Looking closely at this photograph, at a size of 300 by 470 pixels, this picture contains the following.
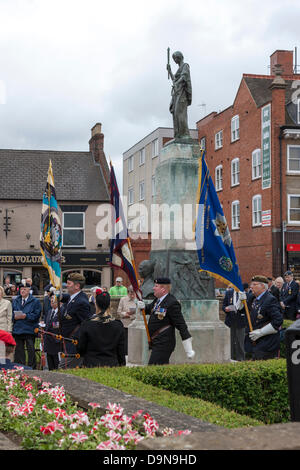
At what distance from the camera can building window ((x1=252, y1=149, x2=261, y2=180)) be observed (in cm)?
3725

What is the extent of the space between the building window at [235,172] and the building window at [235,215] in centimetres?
135

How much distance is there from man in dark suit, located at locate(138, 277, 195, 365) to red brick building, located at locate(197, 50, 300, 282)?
87.4 ft

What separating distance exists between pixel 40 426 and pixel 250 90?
36398 millimetres

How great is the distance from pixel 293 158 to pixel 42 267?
1621cm

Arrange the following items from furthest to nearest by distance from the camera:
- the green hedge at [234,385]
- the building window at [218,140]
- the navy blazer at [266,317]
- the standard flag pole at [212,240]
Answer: the building window at [218,140] < the standard flag pole at [212,240] < the navy blazer at [266,317] < the green hedge at [234,385]

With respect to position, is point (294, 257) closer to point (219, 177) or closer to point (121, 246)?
point (219, 177)

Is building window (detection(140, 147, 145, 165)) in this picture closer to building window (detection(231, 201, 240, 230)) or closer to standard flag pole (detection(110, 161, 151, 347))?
building window (detection(231, 201, 240, 230))

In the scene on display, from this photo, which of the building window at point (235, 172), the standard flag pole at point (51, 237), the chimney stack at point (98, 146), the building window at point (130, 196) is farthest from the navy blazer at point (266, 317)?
the building window at point (130, 196)

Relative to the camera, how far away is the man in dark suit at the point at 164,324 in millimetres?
8461

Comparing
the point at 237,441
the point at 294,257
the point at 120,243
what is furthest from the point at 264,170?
the point at 237,441

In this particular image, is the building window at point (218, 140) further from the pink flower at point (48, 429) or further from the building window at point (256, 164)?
the pink flower at point (48, 429)

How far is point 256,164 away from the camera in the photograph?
123ft

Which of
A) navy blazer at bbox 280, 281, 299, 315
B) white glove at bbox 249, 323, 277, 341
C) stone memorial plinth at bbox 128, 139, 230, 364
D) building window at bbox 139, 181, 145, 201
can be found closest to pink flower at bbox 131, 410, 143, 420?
white glove at bbox 249, 323, 277, 341
